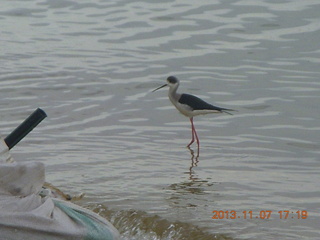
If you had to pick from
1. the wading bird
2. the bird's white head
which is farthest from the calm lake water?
the bird's white head

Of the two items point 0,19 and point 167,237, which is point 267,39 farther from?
point 167,237

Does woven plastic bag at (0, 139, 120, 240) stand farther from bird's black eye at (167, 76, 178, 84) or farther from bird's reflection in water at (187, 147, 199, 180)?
bird's black eye at (167, 76, 178, 84)

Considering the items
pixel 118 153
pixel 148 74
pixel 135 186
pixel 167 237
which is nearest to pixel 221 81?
pixel 148 74

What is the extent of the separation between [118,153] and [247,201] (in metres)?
1.76

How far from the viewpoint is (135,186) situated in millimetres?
7219

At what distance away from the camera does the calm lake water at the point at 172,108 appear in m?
6.75

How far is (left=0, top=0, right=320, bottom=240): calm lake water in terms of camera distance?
266 inches

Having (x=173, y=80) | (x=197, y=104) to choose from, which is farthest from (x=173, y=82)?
(x=197, y=104)

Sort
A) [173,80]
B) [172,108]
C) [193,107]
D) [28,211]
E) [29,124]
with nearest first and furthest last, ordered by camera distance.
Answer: [28,211], [29,124], [193,107], [173,80], [172,108]

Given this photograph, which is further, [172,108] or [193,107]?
[172,108]
